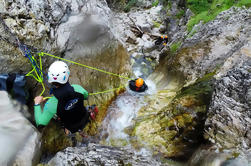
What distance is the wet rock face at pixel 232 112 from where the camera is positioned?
2.92 metres

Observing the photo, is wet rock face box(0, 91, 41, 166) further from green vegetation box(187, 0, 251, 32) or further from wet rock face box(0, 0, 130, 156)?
green vegetation box(187, 0, 251, 32)

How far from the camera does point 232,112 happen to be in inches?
125

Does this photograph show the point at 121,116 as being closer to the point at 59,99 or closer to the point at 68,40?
the point at 68,40

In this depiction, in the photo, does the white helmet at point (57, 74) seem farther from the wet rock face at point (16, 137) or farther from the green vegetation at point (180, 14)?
the green vegetation at point (180, 14)

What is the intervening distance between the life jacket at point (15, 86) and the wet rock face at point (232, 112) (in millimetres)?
3964

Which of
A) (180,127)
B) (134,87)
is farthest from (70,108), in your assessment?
(134,87)

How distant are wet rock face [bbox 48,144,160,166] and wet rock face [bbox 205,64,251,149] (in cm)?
148

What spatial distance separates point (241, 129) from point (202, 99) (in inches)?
61.5

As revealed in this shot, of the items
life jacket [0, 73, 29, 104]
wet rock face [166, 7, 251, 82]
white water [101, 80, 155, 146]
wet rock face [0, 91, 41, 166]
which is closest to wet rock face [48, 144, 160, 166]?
wet rock face [0, 91, 41, 166]

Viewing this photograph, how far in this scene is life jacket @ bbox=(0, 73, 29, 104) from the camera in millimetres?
2983

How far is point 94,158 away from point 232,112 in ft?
9.53

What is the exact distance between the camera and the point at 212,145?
3170mm

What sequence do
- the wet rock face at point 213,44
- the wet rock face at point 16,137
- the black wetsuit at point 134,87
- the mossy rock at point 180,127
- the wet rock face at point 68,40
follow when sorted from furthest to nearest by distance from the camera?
the black wetsuit at point 134,87 → the wet rock face at point 213,44 → the mossy rock at point 180,127 → the wet rock face at point 68,40 → the wet rock face at point 16,137

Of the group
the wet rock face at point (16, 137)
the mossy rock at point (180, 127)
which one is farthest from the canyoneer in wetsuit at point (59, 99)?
the mossy rock at point (180, 127)
